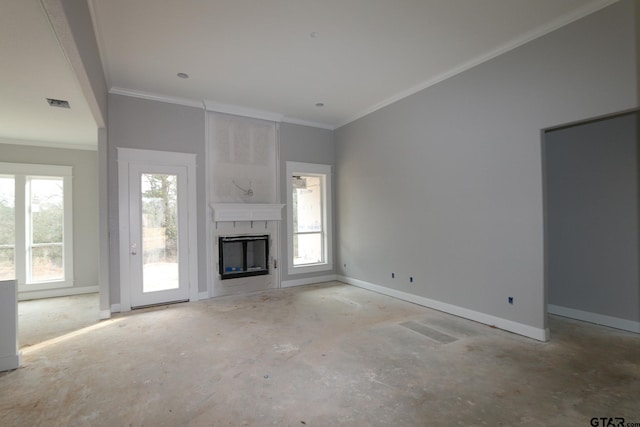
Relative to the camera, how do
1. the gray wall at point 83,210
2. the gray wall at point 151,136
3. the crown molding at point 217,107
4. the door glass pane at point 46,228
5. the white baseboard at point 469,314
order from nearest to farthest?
the white baseboard at point 469,314, the gray wall at point 151,136, the crown molding at point 217,107, the door glass pane at point 46,228, the gray wall at point 83,210

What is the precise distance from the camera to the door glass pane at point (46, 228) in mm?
5602

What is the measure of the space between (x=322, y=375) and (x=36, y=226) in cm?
596

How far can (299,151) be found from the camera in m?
6.18

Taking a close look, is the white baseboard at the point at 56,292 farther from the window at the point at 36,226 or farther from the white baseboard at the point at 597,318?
the white baseboard at the point at 597,318

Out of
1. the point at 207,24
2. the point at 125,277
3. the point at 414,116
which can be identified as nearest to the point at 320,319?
the point at 125,277

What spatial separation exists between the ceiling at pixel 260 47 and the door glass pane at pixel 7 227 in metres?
1.05

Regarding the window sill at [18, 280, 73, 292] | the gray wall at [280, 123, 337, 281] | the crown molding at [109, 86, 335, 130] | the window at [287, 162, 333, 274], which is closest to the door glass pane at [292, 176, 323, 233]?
the window at [287, 162, 333, 274]

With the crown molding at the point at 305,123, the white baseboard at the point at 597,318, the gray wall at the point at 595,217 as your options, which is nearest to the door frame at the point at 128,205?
the crown molding at the point at 305,123

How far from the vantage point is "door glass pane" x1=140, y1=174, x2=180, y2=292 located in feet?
15.6

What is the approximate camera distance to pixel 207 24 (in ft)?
10.3

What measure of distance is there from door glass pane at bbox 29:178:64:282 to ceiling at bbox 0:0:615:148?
1.10 meters

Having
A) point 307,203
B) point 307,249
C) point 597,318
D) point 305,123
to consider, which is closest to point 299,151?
point 305,123

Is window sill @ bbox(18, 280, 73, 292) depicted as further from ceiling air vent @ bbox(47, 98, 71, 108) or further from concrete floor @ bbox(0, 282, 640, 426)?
ceiling air vent @ bbox(47, 98, 71, 108)

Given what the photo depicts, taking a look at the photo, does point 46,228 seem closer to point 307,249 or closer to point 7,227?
point 7,227
